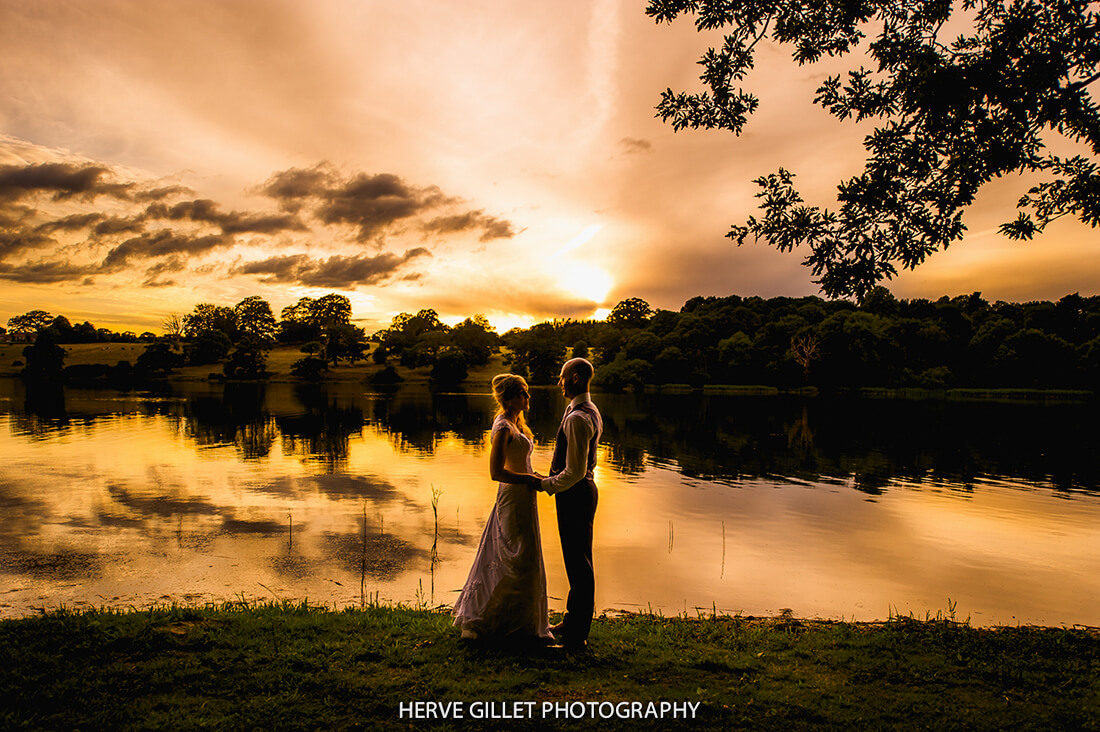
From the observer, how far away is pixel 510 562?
6.12 metres

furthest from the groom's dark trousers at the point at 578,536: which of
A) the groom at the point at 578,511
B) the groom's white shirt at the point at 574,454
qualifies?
the groom's white shirt at the point at 574,454

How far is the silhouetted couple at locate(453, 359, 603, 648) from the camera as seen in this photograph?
19.9 ft

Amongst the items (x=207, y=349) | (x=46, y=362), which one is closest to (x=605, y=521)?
(x=46, y=362)

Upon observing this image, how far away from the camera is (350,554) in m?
12.8

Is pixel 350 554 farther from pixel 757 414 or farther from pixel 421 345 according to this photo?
pixel 421 345

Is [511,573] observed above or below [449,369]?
below

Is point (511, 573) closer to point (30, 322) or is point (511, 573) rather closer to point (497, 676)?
point (497, 676)

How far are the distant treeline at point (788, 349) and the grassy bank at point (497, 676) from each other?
9872 centimetres

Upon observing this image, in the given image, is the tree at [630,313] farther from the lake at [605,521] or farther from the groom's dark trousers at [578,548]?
the groom's dark trousers at [578,548]

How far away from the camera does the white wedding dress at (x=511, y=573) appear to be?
6.07m

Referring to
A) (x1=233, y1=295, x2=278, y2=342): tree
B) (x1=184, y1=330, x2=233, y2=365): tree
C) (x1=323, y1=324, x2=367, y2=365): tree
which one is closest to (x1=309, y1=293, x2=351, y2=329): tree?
(x1=233, y1=295, x2=278, y2=342): tree

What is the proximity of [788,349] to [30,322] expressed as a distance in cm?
21261

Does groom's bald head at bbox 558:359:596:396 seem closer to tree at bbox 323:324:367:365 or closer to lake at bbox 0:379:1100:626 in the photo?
lake at bbox 0:379:1100:626

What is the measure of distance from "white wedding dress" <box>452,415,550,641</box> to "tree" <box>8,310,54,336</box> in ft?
745
